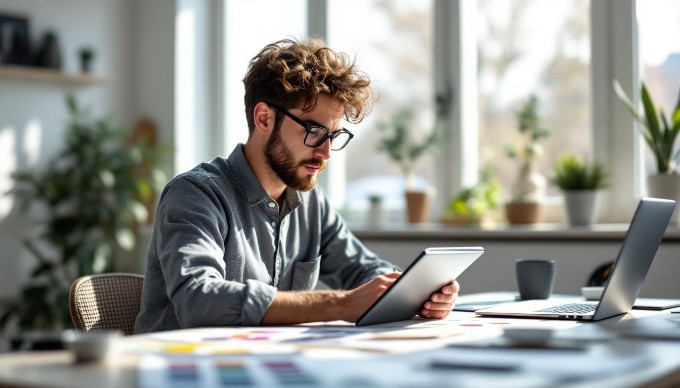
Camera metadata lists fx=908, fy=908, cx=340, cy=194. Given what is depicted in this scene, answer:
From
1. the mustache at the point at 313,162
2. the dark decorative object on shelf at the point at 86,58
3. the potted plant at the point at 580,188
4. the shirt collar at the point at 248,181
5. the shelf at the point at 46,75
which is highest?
the dark decorative object on shelf at the point at 86,58

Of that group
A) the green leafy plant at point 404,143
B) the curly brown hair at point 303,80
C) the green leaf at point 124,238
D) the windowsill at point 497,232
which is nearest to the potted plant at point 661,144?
the windowsill at point 497,232

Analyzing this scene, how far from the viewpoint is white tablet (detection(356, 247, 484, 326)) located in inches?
71.9

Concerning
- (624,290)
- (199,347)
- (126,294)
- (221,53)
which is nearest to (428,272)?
(624,290)

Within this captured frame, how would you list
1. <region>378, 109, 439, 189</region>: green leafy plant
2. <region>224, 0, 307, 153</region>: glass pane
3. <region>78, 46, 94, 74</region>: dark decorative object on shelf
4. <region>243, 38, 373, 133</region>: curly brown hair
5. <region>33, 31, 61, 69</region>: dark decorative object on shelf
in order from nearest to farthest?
<region>243, 38, 373, 133</region>: curly brown hair < <region>378, 109, 439, 189</region>: green leafy plant < <region>33, 31, 61, 69</region>: dark decorative object on shelf < <region>78, 46, 94, 74</region>: dark decorative object on shelf < <region>224, 0, 307, 153</region>: glass pane

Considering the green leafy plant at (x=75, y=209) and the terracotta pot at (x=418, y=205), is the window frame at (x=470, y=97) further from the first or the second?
the green leafy plant at (x=75, y=209)

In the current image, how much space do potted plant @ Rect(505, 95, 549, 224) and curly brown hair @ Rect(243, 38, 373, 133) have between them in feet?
5.22

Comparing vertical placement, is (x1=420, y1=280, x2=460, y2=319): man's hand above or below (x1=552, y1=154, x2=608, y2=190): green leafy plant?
below

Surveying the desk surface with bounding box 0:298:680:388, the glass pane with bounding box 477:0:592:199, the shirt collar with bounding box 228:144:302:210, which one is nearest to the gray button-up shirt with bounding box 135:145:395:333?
the shirt collar with bounding box 228:144:302:210

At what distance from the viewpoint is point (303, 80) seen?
2.27m

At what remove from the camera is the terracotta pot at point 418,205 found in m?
4.21

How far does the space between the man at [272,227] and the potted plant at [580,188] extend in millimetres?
1350

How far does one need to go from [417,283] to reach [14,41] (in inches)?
132

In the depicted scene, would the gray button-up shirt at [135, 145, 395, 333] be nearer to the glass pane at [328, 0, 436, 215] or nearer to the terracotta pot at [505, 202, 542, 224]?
the terracotta pot at [505, 202, 542, 224]

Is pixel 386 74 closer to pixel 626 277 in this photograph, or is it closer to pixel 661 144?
pixel 661 144
